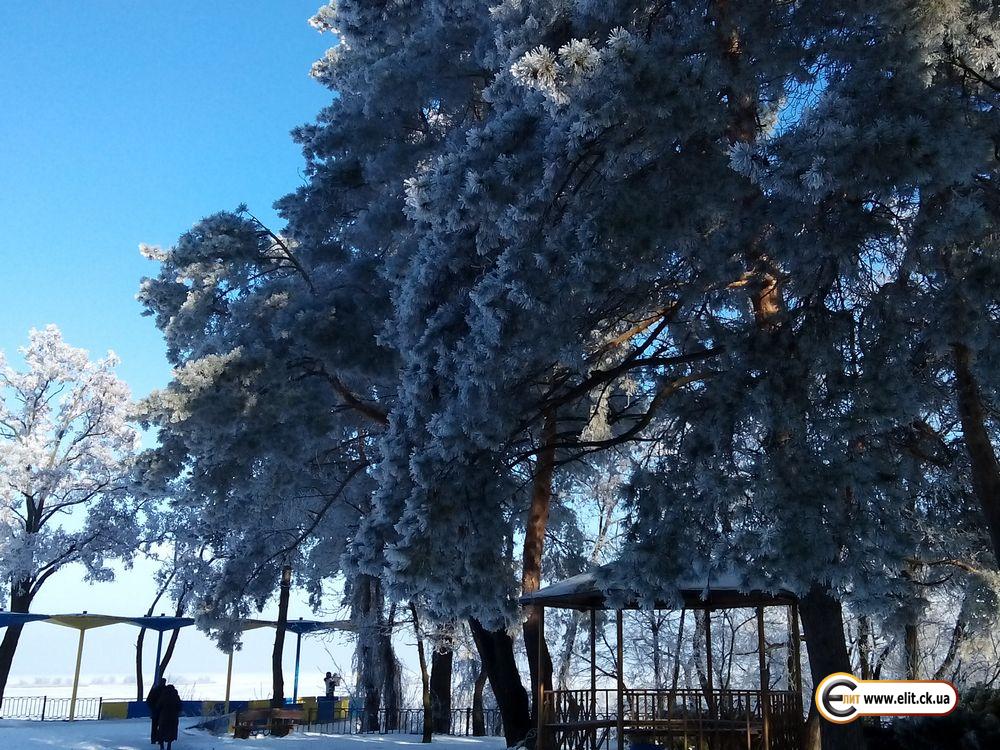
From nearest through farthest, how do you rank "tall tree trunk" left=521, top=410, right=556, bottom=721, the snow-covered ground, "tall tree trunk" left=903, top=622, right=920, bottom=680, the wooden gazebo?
the wooden gazebo → "tall tree trunk" left=521, top=410, right=556, bottom=721 → the snow-covered ground → "tall tree trunk" left=903, top=622, right=920, bottom=680

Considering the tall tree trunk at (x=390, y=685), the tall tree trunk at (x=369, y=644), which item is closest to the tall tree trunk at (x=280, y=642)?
the tall tree trunk at (x=369, y=644)

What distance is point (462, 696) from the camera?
39.7m

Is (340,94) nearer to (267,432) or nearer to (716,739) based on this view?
(267,432)

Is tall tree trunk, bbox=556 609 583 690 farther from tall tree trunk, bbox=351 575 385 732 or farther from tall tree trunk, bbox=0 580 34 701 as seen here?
tall tree trunk, bbox=0 580 34 701

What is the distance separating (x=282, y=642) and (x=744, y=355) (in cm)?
2090

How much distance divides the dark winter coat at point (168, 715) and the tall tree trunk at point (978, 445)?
41.9 ft

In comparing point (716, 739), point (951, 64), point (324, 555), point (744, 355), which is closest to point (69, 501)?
point (324, 555)

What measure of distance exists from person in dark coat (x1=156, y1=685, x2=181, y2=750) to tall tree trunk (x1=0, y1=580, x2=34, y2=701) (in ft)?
37.6

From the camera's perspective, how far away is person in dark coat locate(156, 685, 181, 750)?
52.1ft

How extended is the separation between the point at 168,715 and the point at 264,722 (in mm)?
5910

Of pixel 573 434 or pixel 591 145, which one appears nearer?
pixel 591 145

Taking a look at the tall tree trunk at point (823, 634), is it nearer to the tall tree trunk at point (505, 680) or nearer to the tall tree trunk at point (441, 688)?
the tall tree trunk at point (505, 680)

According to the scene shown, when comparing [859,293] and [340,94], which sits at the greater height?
[340,94]

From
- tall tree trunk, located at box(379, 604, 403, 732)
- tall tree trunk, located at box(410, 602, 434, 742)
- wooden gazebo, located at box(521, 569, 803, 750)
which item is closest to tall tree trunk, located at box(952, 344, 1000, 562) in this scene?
wooden gazebo, located at box(521, 569, 803, 750)
